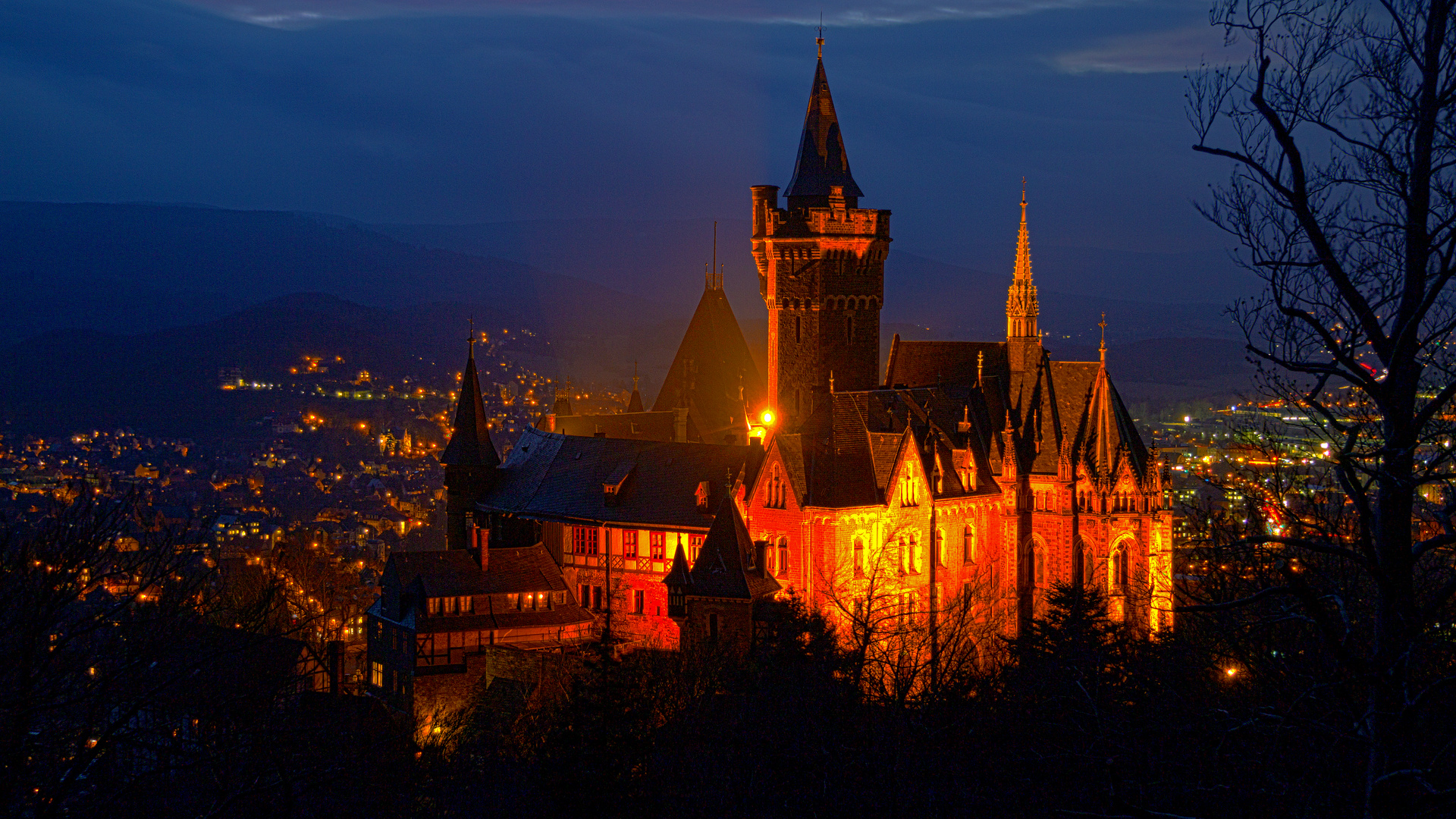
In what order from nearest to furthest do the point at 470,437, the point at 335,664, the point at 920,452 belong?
the point at 335,664
the point at 920,452
the point at 470,437

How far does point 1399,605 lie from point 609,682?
2249cm

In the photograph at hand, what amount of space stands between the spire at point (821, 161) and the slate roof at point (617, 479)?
39.1ft

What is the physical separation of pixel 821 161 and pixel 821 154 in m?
0.35

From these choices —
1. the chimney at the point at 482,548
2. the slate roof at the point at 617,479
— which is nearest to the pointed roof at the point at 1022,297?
the slate roof at the point at 617,479

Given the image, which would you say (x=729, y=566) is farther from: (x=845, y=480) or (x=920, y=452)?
(x=920, y=452)

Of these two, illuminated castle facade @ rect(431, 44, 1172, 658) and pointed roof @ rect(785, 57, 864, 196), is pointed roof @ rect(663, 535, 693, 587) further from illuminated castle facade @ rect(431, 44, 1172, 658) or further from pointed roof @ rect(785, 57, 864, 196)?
pointed roof @ rect(785, 57, 864, 196)

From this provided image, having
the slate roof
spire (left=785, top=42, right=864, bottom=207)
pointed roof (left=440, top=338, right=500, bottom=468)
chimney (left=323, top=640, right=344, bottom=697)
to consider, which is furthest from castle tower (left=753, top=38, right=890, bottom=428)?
chimney (left=323, top=640, right=344, bottom=697)

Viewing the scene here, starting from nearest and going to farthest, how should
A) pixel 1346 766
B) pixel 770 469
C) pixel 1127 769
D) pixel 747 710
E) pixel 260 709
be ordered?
pixel 1346 766 < pixel 1127 769 < pixel 260 709 < pixel 747 710 < pixel 770 469

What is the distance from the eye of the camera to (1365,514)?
1356 cm

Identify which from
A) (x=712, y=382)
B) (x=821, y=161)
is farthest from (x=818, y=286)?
(x=712, y=382)

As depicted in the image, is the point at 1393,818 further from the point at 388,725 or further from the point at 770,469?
the point at 770,469

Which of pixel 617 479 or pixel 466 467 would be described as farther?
pixel 466 467

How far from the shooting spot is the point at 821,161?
6656 cm

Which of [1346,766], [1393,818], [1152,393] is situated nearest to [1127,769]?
[1346,766]
